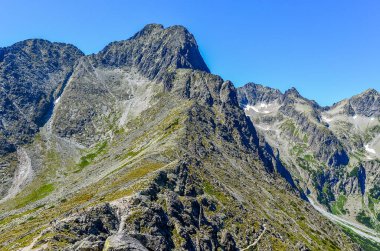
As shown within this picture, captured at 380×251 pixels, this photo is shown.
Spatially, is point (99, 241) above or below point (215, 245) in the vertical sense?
above

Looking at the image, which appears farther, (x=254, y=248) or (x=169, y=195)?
(x=254, y=248)

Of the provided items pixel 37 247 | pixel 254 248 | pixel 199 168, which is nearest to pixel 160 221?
pixel 37 247

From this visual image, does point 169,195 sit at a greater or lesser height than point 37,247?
greater

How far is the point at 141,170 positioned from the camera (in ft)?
573

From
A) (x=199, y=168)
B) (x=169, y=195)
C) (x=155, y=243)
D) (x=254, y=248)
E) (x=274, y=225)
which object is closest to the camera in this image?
(x=155, y=243)

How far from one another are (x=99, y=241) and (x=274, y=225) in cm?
15408

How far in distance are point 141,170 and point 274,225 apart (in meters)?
67.5

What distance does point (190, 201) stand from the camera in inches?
5763

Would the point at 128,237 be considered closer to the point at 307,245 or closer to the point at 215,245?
the point at 215,245

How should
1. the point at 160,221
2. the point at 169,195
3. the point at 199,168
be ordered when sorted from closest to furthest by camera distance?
the point at 160,221, the point at 169,195, the point at 199,168

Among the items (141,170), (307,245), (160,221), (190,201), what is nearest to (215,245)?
(190,201)

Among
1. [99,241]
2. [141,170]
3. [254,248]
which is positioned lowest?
[254,248]

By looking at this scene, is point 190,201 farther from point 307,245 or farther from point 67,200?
point 307,245

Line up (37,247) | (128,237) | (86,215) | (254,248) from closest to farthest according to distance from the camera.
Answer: (128,237) → (37,247) → (86,215) → (254,248)
